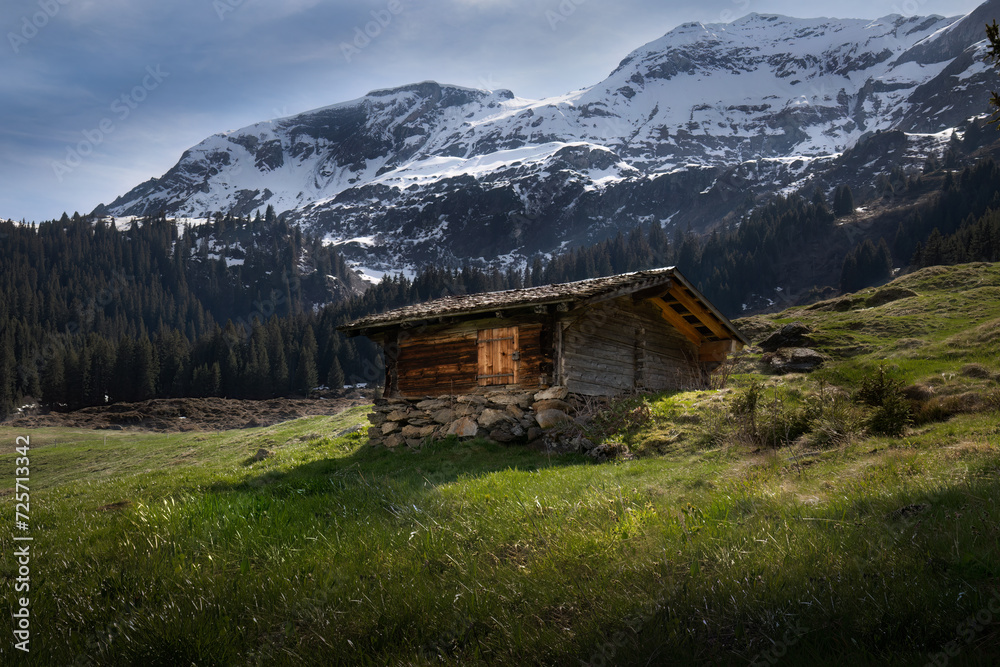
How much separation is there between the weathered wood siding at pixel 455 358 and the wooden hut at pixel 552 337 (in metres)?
0.03

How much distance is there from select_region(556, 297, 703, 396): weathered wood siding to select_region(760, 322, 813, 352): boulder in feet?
28.0

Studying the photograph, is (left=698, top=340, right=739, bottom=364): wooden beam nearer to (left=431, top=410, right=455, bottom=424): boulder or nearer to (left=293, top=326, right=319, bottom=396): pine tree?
(left=431, top=410, right=455, bottom=424): boulder

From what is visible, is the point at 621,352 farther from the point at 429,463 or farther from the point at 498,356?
the point at 429,463

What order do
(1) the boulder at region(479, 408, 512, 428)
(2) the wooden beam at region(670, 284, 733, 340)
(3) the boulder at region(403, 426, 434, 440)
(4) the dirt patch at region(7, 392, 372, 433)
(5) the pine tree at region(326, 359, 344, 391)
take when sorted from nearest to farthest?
1. (1) the boulder at region(479, 408, 512, 428)
2. (3) the boulder at region(403, 426, 434, 440)
3. (2) the wooden beam at region(670, 284, 733, 340)
4. (4) the dirt patch at region(7, 392, 372, 433)
5. (5) the pine tree at region(326, 359, 344, 391)

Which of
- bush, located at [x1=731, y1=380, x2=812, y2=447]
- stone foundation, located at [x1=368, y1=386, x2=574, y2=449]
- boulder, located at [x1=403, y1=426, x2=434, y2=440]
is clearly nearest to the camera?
bush, located at [x1=731, y1=380, x2=812, y2=447]

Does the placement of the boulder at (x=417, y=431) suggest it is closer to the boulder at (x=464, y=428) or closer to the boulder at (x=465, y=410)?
the boulder at (x=464, y=428)

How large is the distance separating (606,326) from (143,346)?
287 ft

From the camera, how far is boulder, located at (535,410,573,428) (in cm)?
1583

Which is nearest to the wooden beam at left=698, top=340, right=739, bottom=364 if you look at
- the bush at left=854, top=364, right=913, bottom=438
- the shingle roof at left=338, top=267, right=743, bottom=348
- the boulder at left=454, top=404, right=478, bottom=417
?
the shingle roof at left=338, top=267, right=743, bottom=348

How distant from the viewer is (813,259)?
11056 centimetres

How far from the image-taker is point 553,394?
1652cm

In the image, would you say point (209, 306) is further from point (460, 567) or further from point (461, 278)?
point (460, 567)

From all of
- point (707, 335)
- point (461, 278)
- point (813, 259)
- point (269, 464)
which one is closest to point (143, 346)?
point (461, 278)

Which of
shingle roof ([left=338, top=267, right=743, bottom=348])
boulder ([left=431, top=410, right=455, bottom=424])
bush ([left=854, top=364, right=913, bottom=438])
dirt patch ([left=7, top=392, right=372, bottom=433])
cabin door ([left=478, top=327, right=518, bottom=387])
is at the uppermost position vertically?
shingle roof ([left=338, top=267, right=743, bottom=348])
